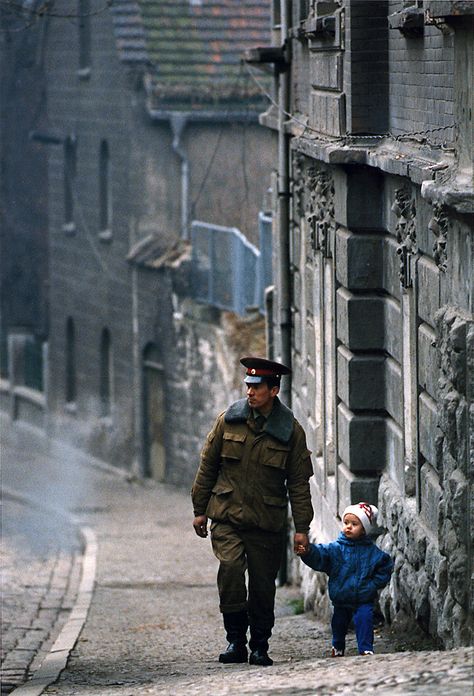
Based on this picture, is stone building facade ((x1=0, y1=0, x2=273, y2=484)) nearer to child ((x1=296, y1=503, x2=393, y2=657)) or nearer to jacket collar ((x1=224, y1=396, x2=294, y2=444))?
jacket collar ((x1=224, y1=396, x2=294, y2=444))

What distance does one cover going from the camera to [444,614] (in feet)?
29.0

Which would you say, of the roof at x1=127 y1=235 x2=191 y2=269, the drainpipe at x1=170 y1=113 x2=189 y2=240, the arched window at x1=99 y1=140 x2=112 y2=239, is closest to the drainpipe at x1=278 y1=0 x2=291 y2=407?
the roof at x1=127 y1=235 x2=191 y2=269

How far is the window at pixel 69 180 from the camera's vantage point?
3444 centimetres

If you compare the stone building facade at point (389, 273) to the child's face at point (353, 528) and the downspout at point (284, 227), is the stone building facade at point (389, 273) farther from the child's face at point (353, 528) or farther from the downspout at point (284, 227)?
the child's face at point (353, 528)

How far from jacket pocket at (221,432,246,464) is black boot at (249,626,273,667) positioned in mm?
1048

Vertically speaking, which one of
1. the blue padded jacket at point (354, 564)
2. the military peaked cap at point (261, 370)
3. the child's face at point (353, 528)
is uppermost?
the military peaked cap at point (261, 370)

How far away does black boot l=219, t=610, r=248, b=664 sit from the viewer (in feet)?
33.6

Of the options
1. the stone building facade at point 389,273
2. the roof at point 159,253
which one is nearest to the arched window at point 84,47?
the roof at point 159,253

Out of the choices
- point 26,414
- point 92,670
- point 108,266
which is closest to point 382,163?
point 92,670

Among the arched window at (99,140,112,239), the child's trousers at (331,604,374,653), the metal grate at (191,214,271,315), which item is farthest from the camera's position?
the arched window at (99,140,112,239)

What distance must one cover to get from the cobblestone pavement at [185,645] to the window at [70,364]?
10.8 m

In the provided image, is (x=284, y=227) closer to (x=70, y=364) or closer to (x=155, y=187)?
(x=155, y=187)

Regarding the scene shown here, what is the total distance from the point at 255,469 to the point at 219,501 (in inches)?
11.8

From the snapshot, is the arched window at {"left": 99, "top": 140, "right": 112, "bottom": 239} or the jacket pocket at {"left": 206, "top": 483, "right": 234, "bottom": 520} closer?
the jacket pocket at {"left": 206, "top": 483, "right": 234, "bottom": 520}
